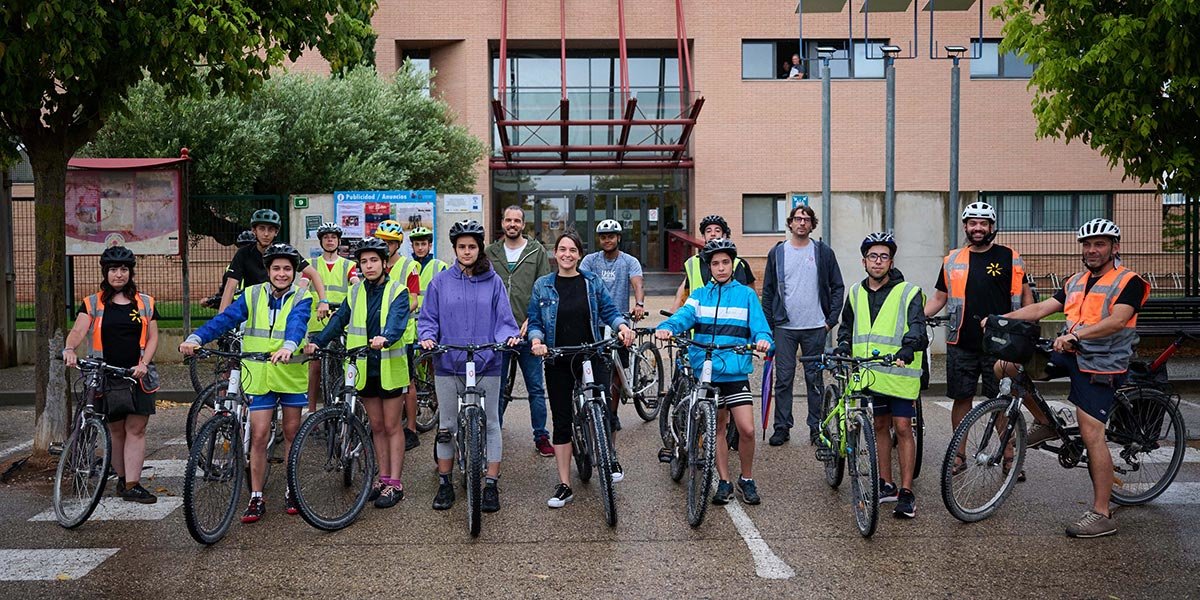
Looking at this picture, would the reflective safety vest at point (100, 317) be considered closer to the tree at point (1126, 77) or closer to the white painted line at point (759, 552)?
the white painted line at point (759, 552)

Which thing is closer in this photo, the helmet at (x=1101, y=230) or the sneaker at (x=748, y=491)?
the helmet at (x=1101, y=230)

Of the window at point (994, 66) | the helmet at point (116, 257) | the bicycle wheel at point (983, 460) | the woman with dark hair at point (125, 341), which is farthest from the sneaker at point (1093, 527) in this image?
the window at point (994, 66)

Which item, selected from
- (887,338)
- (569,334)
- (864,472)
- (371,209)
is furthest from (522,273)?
(371,209)

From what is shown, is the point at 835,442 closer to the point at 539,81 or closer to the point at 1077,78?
the point at 1077,78

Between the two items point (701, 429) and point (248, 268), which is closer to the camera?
point (701, 429)

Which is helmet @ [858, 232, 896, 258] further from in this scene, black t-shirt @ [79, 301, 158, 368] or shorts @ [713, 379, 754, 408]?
black t-shirt @ [79, 301, 158, 368]

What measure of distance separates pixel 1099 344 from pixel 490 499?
12.6 feet

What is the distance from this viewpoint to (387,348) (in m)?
6.92

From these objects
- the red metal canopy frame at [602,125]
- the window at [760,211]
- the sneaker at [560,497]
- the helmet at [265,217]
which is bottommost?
the sneaker at [560,497]

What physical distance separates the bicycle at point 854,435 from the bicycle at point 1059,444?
0.51 m

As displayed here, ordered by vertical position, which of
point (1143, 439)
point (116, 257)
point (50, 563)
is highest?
point (116, 257)

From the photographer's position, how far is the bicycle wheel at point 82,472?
6539 millimetres

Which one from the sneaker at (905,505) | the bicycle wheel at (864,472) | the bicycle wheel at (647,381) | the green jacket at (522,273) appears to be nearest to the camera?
the bicycle wheel at (864,472)

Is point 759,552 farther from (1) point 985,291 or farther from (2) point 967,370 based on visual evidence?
(1) point 985,291
